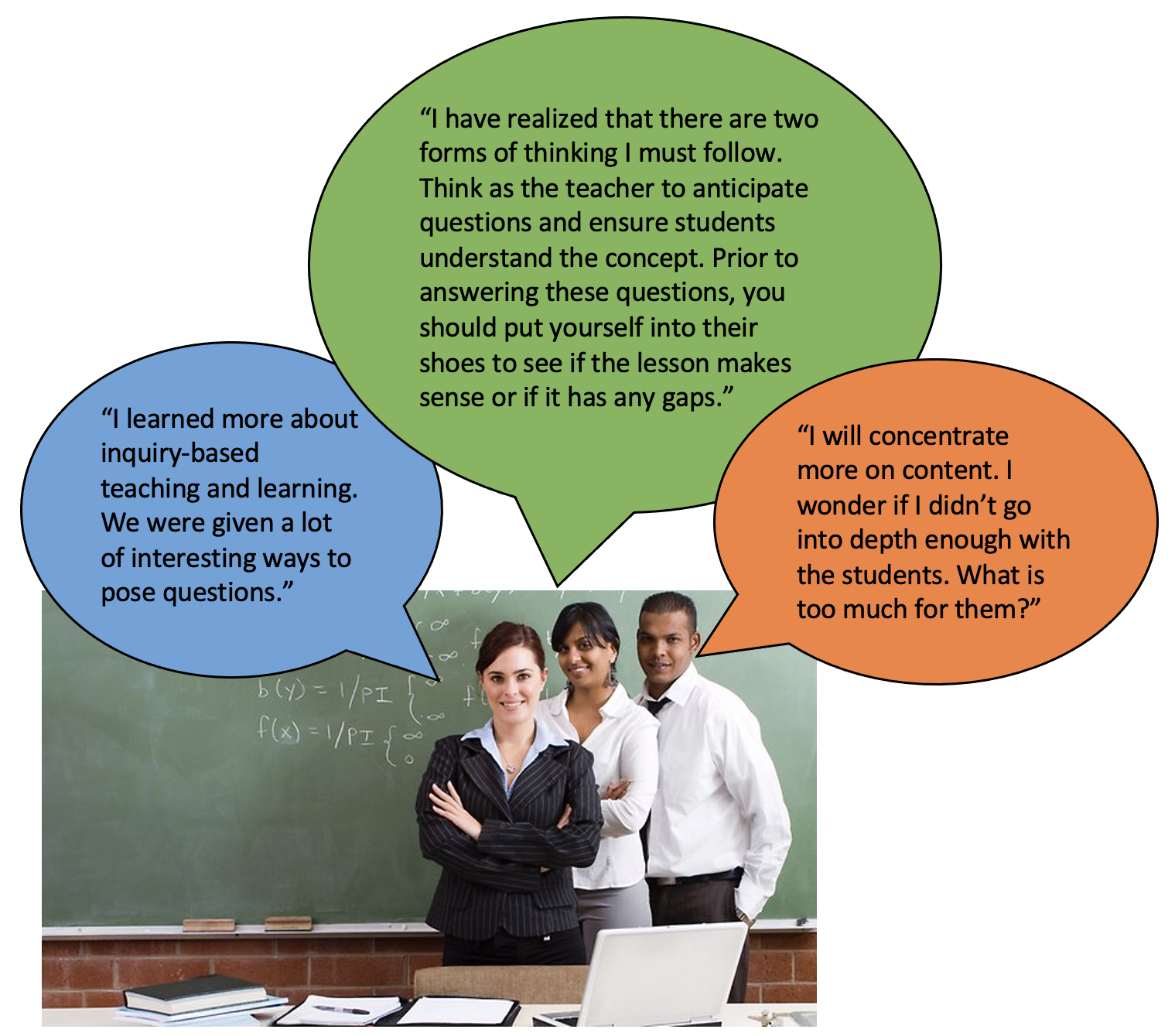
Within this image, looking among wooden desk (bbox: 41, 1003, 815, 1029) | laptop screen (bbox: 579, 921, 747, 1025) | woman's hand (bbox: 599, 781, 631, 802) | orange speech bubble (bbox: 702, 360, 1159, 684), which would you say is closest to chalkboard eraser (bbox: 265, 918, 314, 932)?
wooden desk (bbox: 41, 1003, 815, 1029)

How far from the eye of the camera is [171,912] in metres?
3.94

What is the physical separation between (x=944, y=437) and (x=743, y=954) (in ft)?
5.60

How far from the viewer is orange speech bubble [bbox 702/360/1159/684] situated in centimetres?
318

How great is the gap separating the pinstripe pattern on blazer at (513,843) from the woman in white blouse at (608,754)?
117 millimetres

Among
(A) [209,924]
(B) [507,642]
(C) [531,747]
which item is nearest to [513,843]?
(C) [531,747]

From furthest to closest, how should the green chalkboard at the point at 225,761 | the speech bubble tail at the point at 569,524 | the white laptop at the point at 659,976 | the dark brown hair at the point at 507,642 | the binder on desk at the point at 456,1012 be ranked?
the green chalkboard at the point at 225,761 → the dark brown hair at the point at 507,642 → the speech bubble tail at the point at 569,524 → the binder on desk at the point at 456,1012 → the white laptop at the point at 659,976

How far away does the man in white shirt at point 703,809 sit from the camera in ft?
12.3

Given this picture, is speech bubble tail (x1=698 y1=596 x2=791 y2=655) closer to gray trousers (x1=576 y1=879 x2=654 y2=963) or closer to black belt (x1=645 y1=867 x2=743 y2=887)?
black belt (x1=645 y1=867 x2=743 y2=887)

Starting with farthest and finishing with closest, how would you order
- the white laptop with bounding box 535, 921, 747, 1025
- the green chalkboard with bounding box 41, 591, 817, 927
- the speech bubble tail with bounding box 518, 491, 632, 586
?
the green chalkboard with bounding box 41, 591, 817, 927, the speech bubble tail with bounding box 518, 491, 632, 586, the white laptop with bounding box 535, 921, 747, 1025

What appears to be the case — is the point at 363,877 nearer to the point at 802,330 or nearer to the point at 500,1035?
the point at 500,1035

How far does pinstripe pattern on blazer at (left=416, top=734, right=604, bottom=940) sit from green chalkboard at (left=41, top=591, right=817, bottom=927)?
364 mm

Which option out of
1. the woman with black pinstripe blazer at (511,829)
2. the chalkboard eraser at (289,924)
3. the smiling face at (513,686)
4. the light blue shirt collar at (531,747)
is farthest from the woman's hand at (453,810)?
the chalkboard eraser at (289,924)

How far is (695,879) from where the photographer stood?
12.4 ft

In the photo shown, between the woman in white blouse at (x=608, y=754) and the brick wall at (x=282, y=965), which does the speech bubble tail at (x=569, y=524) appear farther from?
the brick wall at (x=282, y=965)
